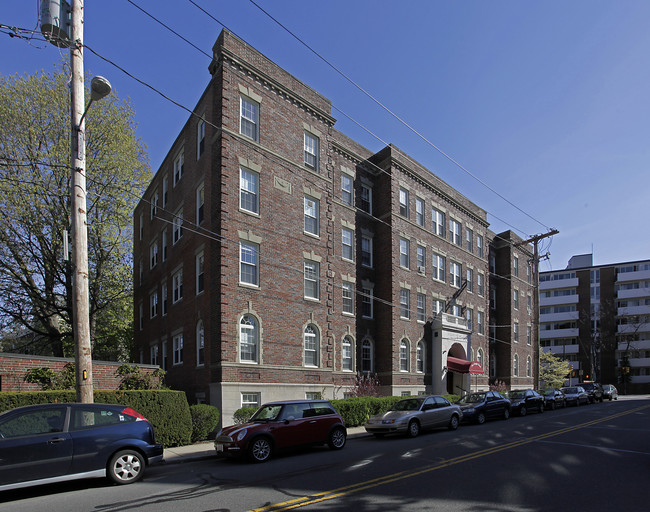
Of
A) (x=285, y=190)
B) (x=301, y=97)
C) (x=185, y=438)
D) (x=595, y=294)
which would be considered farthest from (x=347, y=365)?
(x=595, y=294)

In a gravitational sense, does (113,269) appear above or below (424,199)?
below

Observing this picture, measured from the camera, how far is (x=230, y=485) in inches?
347

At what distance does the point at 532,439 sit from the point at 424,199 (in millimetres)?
19718

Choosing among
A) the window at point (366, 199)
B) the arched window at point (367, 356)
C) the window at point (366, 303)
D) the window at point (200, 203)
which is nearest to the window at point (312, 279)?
the window at point (200, 203)

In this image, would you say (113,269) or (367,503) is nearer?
(367,503)

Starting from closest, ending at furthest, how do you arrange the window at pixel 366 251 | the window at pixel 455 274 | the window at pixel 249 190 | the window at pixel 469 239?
the window at pixel 249 190 < the window at pixel 366 251 < the window at pixel 455 274 < the window at pixel 469 239

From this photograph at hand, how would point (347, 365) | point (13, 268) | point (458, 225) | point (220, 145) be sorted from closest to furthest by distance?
point (220, 145), point (347, 365), point (13, 268), point (458, 225)

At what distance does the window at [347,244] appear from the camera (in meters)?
26.3

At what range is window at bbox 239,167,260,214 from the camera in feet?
65.3

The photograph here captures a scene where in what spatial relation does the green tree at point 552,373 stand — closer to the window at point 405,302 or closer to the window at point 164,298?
the window at point 405,302

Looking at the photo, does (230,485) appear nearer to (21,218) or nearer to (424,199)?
(21,218)

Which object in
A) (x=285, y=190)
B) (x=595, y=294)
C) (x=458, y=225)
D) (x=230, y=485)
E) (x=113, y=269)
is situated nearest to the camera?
(x=230, y=485)

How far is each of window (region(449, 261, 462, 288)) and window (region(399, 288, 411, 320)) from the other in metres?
5.83

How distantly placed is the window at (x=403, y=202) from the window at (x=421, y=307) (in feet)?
17.0
